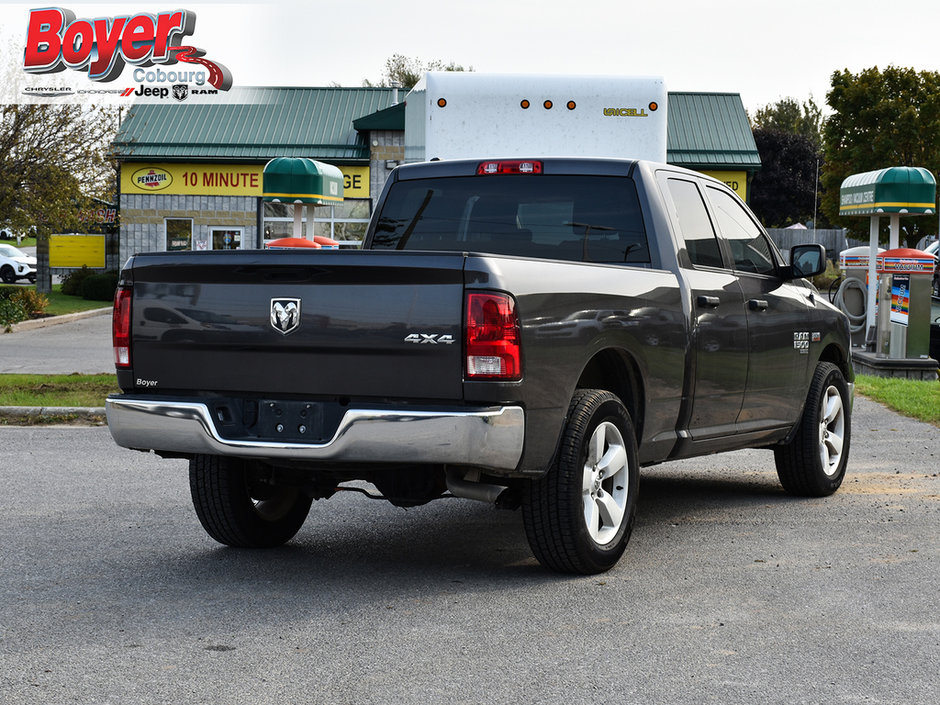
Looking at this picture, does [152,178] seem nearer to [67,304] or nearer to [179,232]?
[179,232]

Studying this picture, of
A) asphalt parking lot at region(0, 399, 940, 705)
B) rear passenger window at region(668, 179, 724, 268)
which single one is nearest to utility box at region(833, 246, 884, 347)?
asphalt parking lot at region(0, 399, 940, 705)

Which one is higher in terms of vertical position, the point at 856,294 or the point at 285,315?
the point at 285,315

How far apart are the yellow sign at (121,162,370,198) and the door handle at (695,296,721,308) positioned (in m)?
Answer: 32.7

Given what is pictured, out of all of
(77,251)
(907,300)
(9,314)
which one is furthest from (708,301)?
(77,251)

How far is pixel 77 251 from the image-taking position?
41062 mm


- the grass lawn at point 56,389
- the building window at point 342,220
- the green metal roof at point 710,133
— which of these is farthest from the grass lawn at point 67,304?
the green metal roof at point 710,133

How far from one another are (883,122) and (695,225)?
46.3 m

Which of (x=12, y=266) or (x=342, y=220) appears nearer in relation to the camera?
(x=342, y=220)

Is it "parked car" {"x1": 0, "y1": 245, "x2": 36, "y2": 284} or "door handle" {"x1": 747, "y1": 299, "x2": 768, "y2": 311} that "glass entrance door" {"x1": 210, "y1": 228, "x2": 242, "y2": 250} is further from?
"door handle" {"x1": 747, "y1": 299, "x2": 768, "y2": 311}

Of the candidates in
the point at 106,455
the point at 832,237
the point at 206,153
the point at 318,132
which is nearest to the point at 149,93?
the point at 206,153

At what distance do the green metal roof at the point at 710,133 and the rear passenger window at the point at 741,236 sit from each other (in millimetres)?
28821

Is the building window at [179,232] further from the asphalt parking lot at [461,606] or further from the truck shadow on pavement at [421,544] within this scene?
the truck shadow on pavement at [421,544]

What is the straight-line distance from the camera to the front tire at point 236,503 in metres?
6.40

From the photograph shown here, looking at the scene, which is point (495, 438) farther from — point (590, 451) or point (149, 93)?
point (149, 93)
